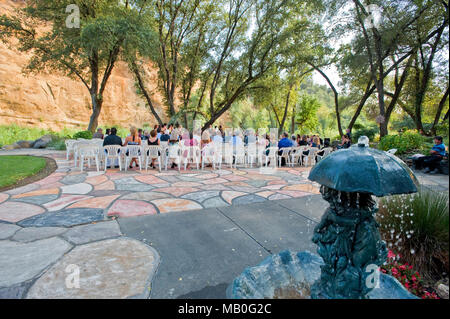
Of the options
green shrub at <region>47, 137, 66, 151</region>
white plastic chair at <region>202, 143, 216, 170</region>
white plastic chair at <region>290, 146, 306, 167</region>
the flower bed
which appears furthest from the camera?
green shrub at <region>47, 137, 66, 151</region>

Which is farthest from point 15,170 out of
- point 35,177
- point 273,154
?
point 273,154

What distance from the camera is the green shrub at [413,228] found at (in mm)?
2066

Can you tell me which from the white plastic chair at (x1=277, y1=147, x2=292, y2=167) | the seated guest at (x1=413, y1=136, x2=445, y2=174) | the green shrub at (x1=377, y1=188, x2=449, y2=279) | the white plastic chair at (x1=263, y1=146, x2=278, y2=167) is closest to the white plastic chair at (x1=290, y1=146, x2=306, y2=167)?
the white plastic chair at (x1=277, y1=147, x2=292, y2=167)

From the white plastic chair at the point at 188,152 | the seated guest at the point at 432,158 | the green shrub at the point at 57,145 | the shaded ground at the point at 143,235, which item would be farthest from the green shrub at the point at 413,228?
the green shrub at the point at 57,145

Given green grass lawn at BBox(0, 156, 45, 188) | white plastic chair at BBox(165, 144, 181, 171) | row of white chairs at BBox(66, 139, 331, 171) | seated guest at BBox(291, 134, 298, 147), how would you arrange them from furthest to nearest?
seated guest at BBox(291, 134, 298, 147)
white plastic chair at BBox(165, 144, 181, 171)
row of white chairs at BBox(66, 139, 331, 171)
green grass lawn at BBox(0, 156, 45, 188)

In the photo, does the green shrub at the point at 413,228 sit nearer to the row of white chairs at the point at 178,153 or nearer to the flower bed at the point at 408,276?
the flower bed at the point at 408,276

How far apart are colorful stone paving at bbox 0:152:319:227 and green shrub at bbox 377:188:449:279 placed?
7.36ft

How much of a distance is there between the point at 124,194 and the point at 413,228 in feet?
15.8

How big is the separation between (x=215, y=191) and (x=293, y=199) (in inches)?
68.3

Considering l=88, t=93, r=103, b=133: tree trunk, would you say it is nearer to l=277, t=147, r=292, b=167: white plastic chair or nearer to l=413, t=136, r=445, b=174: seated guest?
l=277, t=147, r=292, b=167: white plastic chair

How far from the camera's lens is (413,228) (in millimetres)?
2434

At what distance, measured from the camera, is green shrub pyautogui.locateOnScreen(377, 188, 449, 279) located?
6.78 feet
